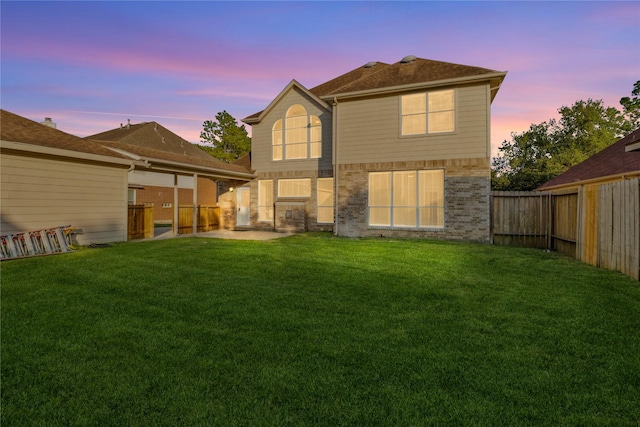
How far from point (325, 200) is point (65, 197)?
9714 mm

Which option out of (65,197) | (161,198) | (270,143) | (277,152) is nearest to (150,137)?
(161,198)

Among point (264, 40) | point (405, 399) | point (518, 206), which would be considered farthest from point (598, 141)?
point (405, 399)

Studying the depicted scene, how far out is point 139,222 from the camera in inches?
512

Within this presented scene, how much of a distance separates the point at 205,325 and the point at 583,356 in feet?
13.0

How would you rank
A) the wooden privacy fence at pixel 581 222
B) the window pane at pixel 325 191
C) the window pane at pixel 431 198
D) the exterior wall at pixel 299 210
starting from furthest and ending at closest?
the exterior wall at pixel 299 210
the window pane at pixel 325 191
the window pane at pixel 431 198
the wooden privacy fence at pixel 581 222

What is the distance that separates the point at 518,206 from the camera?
449 inches

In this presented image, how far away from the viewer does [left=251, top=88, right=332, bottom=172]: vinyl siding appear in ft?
50.0

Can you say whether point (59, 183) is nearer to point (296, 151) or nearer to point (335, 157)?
point (296, 151)

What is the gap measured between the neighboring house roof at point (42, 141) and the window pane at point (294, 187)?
7018 mm

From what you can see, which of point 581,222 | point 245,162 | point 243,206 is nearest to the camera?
point 581,222

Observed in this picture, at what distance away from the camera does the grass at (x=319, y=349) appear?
2.25 m

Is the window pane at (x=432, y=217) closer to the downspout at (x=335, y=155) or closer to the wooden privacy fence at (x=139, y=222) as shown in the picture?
the downspout at (x=335, y=155)

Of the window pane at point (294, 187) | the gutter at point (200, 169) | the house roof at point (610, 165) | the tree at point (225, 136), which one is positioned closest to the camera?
the house roof at point (610, 165)

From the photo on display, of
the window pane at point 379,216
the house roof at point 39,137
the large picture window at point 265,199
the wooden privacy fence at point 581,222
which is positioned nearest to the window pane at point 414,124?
the window pane at point 379,216
